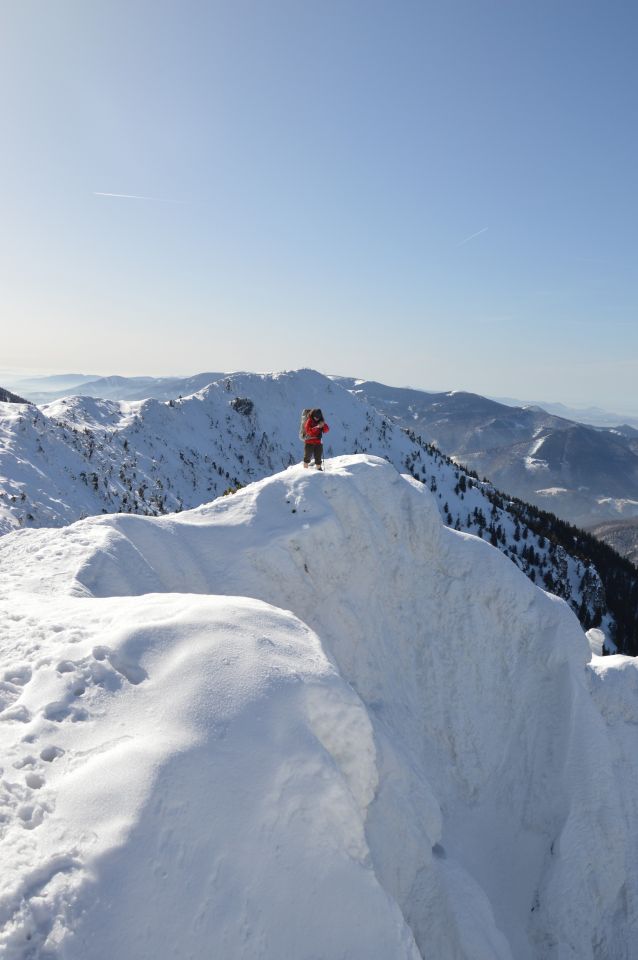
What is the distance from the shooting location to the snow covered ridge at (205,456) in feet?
231

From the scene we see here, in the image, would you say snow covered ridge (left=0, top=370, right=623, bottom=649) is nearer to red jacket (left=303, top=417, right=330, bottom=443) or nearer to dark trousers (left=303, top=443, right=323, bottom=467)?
dark trousers (left=303, top=443, right=323, bottom=467)

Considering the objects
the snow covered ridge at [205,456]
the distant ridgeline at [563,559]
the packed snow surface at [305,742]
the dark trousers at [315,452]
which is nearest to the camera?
the packed snow surface at [305,742]

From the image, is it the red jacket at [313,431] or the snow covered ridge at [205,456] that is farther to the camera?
the snow covered ridge at [205,456]

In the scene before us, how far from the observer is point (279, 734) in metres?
6.93

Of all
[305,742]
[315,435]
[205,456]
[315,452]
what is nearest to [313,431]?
[315,435]

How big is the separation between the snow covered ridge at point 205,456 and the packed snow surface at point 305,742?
39.6 meters

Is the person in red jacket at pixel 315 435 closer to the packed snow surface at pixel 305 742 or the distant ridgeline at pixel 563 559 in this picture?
the packed snow surface at pixel 305 742

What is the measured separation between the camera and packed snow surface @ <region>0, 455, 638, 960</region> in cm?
538

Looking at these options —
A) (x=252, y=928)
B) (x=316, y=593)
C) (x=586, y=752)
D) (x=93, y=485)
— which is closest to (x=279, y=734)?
(x=252, y=928)

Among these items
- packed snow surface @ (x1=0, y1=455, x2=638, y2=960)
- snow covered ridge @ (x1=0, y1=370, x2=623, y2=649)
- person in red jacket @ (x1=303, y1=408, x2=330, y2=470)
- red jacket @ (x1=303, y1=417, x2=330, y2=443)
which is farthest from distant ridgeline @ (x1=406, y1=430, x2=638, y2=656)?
red jacket @ (x1=303, y1=417, x2=330, y2=443)

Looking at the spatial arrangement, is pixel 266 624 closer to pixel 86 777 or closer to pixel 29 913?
pixel 86 777

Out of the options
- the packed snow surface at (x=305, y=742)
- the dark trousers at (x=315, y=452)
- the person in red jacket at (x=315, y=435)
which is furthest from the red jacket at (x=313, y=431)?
the packed snow surface at (x=305, y=742)

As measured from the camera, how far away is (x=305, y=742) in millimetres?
7020

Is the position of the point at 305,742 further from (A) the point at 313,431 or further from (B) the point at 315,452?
(A) the point at 313,431
